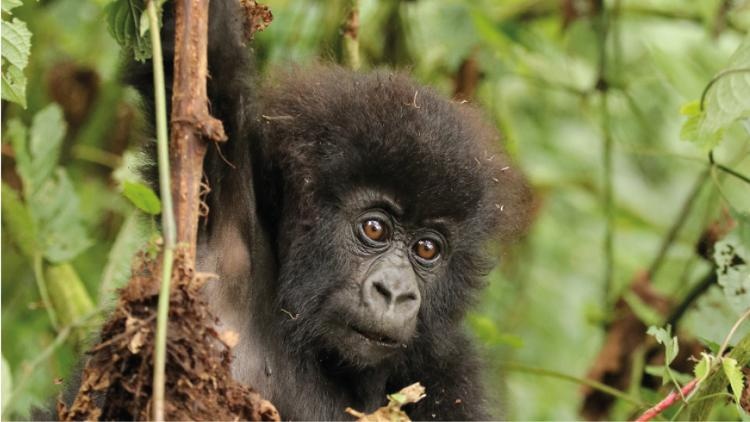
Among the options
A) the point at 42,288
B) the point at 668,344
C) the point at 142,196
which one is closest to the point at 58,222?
the point at 42,288

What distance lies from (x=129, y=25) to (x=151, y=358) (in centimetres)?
92

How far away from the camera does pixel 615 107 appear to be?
5914 mm

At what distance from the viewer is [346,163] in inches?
121

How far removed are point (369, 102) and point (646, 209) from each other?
491 centimetres

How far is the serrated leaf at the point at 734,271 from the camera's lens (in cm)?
306

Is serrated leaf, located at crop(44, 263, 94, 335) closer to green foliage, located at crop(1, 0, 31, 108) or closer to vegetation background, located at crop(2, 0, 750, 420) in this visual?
vegetation background, located at crop(2, 0, 750, 420)

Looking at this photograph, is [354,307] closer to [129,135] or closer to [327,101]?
[327,101]

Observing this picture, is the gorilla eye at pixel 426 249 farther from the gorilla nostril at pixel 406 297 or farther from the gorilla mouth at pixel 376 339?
the gorilla mouth at pixel 376 339

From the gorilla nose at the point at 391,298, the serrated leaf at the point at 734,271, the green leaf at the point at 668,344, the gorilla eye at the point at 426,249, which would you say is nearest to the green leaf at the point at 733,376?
the green leaf at the point at 668,344

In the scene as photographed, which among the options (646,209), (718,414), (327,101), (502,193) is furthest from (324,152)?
(646,209)

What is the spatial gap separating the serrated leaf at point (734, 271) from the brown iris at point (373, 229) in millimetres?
1065

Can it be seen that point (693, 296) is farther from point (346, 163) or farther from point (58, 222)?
point (58, 222)

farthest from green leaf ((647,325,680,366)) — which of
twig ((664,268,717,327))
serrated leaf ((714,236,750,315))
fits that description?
twig ((664,268,717,327))

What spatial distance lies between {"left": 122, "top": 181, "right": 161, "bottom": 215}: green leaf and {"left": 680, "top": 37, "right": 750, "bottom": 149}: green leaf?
159 cm
